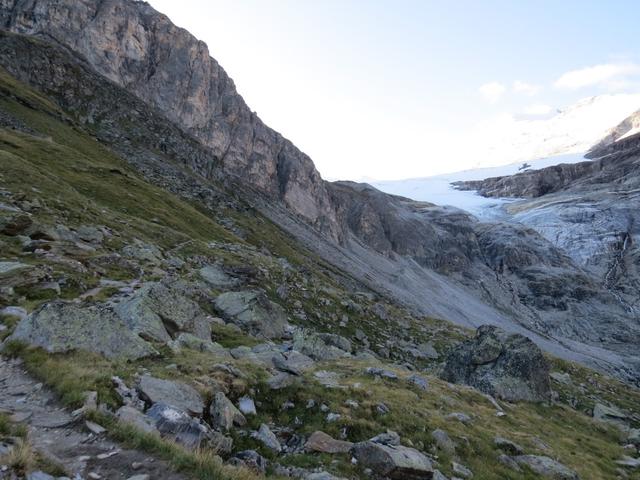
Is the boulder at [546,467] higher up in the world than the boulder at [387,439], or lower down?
lower down

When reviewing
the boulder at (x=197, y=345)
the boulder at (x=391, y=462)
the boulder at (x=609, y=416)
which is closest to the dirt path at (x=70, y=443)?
the boulder at (x=391, y=462)

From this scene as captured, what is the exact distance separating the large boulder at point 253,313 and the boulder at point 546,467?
52.4 ft

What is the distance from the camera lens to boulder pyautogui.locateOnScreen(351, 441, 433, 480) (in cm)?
1228

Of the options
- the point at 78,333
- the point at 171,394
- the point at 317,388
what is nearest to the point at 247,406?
the point at 171,394

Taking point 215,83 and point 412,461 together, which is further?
point 215,83

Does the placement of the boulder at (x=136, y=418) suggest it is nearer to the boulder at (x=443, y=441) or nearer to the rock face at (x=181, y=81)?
the boulder at (x=443, y=441)

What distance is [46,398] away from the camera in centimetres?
1054

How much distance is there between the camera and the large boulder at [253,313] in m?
27.9

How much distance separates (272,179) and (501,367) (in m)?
136

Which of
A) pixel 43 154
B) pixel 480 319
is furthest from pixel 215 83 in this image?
pixel 480 319

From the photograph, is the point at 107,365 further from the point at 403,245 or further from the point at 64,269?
the point at 403,245

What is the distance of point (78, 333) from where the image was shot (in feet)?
45.9

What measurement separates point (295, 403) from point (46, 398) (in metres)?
8.07

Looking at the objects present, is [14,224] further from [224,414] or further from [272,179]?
[272,179]
